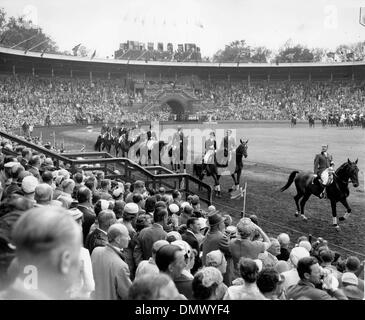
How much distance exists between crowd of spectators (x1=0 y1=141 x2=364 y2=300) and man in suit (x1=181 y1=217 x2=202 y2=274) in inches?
0.5

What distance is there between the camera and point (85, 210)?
612 cm

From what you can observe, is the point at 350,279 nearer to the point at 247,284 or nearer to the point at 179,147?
the point at 247,284

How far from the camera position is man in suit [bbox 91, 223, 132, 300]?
13.8ft

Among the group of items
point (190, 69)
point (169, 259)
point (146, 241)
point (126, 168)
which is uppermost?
point (190, 69)

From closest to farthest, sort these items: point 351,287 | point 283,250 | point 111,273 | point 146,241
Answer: point 111,273, point 351,287, point 146,241, point 283,250

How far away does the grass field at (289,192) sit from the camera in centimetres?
1108

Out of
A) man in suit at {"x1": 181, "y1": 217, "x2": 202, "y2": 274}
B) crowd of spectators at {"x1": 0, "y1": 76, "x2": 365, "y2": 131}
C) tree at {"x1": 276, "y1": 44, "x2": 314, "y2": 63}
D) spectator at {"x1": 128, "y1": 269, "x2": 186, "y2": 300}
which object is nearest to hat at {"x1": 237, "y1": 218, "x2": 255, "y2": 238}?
man in suit at {"x1": 181, "y1": 217, "x2": 202, "y2": 274}

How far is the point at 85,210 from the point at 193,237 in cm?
147

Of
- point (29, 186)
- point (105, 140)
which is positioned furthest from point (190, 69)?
point (29, 186)

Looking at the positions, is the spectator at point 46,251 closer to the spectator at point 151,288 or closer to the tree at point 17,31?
the spectator at point 151,288

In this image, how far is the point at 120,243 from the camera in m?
4.37

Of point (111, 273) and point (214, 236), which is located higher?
point (111, 273)

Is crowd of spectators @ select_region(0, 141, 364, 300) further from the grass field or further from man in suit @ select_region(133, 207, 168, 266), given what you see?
the grass field
